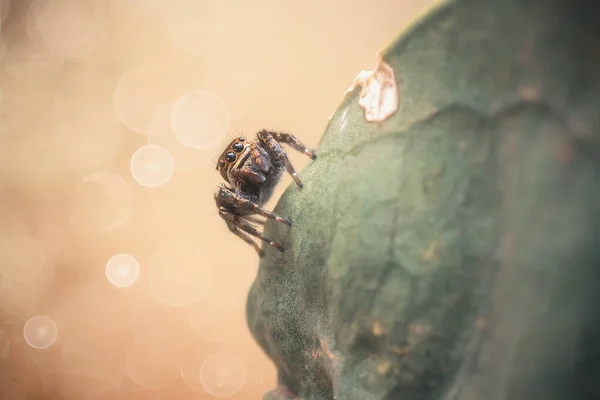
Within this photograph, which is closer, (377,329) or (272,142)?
(377,329)

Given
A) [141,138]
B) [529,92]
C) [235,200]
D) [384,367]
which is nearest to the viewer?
[529,92]

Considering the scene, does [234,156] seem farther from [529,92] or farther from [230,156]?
[529,92]

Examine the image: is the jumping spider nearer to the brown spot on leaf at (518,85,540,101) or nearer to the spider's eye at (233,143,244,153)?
the spider's eye at (233,143,244,153)

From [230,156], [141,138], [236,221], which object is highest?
[141,138]

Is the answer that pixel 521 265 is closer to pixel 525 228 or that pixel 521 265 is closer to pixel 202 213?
pixel 525 228

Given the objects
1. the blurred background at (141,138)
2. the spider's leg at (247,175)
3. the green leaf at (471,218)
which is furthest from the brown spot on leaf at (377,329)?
the blurred background at (141,138)

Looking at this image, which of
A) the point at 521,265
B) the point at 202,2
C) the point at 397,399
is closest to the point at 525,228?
the point at 521,265

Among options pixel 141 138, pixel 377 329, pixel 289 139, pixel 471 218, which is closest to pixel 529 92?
pixel 471 218

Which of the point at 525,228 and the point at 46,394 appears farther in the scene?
the point at 46,394
